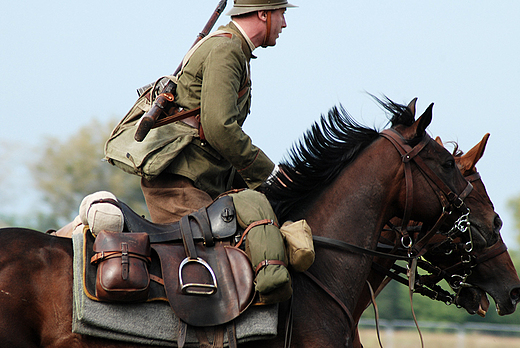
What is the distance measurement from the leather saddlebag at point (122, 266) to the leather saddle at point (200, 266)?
Answer: 0.08m

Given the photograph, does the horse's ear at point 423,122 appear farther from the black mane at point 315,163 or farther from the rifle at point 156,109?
the rifle at point 156,109

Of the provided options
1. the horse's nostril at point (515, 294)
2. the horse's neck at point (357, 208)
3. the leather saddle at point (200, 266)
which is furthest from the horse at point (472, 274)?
the leather saddle at point (200, 266)

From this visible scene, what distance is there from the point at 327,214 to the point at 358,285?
588 mm

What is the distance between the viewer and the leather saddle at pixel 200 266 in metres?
3.59

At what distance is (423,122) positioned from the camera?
438 cm

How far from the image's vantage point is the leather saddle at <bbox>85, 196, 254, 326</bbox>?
359 cm

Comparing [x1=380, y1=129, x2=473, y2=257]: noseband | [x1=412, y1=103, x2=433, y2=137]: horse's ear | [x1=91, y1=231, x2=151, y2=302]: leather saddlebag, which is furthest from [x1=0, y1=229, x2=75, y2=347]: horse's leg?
[x1=412, y1=103, x2=433, y2=137]: horse's ear

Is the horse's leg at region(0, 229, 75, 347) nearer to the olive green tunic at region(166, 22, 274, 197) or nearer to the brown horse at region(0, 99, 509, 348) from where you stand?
the olive green tunic at region(166, 22, 274, 197)

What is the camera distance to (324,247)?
4.29m

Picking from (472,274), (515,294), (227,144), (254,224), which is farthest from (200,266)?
(515,294)

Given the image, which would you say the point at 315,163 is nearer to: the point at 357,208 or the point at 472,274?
the point at 357,208

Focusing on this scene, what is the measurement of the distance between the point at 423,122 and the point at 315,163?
34.8 inches

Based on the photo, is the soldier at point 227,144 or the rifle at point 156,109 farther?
the rifle at point 156,109

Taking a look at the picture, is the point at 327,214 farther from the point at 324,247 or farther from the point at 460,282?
the point at 460,282
